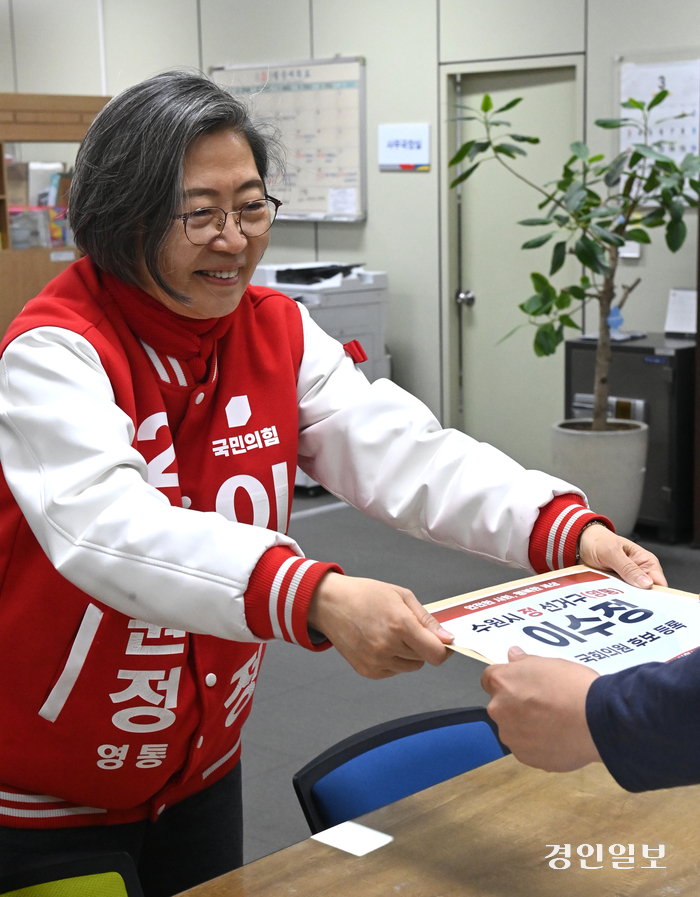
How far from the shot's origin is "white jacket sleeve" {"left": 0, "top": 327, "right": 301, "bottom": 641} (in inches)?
43.9

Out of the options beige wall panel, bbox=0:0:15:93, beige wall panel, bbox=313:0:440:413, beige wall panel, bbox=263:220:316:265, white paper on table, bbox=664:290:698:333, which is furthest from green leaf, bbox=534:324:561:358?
beige wall panel, bbox=0:0:15:93

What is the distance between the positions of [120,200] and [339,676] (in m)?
2.71

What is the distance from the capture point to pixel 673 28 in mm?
5289

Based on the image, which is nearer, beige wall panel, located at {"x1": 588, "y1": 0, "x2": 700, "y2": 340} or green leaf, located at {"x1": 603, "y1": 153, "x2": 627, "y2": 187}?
green leaf, located at {"x1": 603, "y1": 153, "x2": 627, "y2": 187}

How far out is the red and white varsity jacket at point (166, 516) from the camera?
1.12m

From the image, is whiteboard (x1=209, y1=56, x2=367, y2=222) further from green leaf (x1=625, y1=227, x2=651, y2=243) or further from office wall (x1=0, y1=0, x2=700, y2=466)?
green leaf (x1=625, y1=227, x2=651, y2=243)

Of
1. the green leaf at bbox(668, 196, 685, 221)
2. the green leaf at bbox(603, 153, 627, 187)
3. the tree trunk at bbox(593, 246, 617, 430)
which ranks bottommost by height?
the tree trunk at bbox(593, 246, 617, 430)

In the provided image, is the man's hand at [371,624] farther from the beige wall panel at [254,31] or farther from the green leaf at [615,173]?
the beige wall panel at [254,31]

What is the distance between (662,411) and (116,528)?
428cm

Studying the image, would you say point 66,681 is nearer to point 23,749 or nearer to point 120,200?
point 23,749

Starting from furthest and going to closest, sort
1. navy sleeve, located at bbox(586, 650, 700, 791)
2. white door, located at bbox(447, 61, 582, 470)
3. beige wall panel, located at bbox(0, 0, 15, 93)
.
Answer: beige wall panel, located at bbox(0, 0, 15, 93), white door, located at bbox(447, 61, 582, 470), navy sleeve, located at bbox(586, 650, 700, 791)

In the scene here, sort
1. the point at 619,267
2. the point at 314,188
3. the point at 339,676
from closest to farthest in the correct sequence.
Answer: the point at 339,676 < the point at 619,267 < the point at 314,188

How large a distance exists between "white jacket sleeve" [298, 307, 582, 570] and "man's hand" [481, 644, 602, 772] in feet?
0.98

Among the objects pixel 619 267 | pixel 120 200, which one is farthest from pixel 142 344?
pixel 619 267
